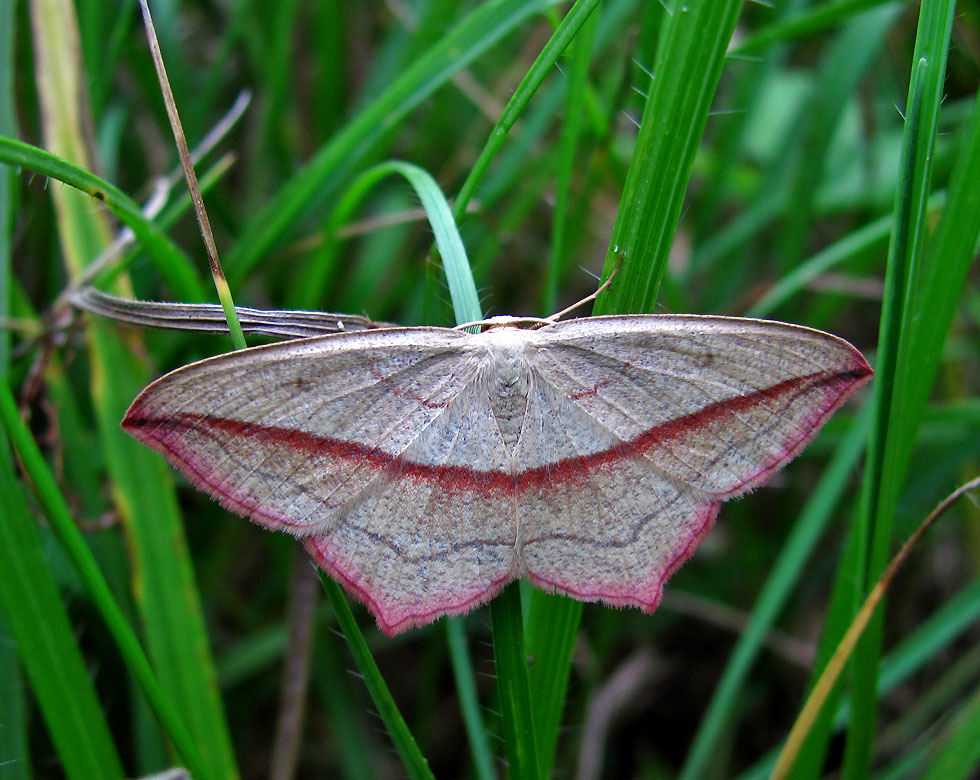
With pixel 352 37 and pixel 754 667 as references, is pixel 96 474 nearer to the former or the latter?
pixel 352 37

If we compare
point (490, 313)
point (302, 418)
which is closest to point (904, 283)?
point (302, 418)

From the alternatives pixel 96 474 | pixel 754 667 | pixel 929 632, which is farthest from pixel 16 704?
pixel 754 667

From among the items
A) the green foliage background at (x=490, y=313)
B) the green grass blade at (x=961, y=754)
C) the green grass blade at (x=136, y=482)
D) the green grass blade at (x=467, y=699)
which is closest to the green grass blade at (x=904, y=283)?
the green foliage background at (x=490, y=313)

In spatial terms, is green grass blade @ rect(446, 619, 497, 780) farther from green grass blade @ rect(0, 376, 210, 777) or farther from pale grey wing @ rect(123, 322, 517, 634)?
green grass blade @ rect(0, 376, 210, 777)

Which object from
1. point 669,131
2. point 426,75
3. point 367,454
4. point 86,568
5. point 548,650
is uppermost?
point 426,75

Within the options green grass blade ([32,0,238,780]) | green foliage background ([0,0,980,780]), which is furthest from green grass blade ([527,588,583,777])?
green grass blade ([32,0,238,780])

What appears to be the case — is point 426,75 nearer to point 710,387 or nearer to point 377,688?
point 710,387

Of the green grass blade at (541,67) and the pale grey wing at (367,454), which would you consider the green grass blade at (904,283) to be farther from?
the pale grey wing at (367,454)
